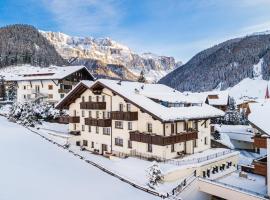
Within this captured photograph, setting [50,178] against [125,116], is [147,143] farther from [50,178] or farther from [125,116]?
[50,178]

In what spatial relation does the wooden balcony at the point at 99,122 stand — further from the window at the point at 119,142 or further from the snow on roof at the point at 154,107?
the snow on roof at the point at 154,107

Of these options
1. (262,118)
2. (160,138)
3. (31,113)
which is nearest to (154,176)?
(160,138)

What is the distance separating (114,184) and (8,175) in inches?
315

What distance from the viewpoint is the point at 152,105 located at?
34.1 m

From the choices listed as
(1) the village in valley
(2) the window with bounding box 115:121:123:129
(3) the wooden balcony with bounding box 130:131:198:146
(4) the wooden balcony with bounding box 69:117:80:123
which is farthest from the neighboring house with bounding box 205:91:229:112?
(3) the wooden balcony with bounding box 130:131:198:146

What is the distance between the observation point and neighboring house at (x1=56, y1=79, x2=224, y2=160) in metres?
33.5

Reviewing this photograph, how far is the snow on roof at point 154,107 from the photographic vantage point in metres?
32.8

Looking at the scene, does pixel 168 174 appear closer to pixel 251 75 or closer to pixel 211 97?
pixel 211 97

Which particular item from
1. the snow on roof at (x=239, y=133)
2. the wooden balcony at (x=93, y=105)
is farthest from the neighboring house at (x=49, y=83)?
the snow on roof at (x=239, y=133)

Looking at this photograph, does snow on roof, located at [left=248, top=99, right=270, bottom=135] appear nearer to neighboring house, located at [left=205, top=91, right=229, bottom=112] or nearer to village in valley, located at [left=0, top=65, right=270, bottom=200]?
village in valley, located at [left=0, top=65, right=270, bottom=200]

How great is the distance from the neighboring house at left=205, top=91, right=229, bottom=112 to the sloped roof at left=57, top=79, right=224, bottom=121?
165ft

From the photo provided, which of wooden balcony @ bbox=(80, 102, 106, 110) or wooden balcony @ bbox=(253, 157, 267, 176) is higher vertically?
wooden balcony @ bbox=(80, 102, 106, 110)

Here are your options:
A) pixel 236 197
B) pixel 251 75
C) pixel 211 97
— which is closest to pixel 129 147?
pixel 236 197

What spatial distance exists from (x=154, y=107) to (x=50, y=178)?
12.9m
